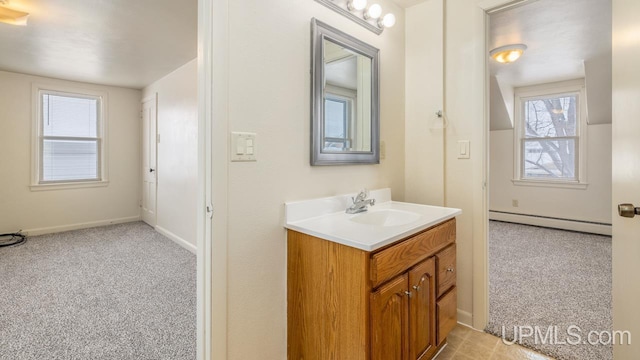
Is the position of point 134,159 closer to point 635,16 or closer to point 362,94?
point 362,94

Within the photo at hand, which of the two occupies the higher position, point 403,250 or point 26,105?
point 26,105

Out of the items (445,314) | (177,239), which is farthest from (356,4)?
(177,239)

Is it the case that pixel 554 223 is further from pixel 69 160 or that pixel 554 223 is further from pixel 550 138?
pixel 69 160

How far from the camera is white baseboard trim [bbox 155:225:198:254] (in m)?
3.45

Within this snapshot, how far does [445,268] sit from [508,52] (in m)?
2.83

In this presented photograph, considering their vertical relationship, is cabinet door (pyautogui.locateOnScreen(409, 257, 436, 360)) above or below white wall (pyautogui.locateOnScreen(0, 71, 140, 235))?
below

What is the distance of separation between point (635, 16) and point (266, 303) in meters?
1.84

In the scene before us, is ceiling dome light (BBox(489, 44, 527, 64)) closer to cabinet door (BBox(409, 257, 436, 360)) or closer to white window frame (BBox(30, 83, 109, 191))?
cabinet door (BBox(409, 257, 436, 360))

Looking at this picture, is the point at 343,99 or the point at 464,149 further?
the point at 464,149

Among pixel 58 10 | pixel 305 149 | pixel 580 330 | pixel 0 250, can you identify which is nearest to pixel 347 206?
pixel 305 149

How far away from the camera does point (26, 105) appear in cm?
401

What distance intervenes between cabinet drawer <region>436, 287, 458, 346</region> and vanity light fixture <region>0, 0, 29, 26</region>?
3.65 metres

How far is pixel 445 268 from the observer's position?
1.65 meters

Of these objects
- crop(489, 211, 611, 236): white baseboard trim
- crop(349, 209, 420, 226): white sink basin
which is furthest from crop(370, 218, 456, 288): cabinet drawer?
crop(489, 211, 611, 236): white baseboard trim
